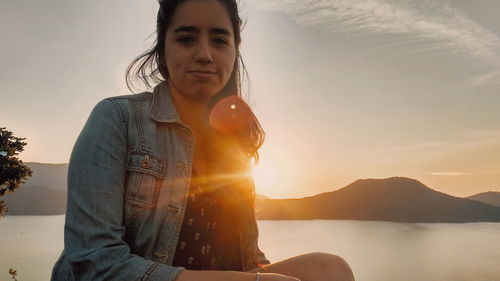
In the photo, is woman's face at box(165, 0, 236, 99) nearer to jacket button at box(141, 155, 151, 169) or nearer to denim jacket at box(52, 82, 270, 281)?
denim jacket at box(52, 82, 270, 281)

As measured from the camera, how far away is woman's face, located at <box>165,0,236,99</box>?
2172 mm

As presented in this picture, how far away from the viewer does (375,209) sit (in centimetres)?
18838

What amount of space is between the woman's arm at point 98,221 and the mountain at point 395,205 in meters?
186

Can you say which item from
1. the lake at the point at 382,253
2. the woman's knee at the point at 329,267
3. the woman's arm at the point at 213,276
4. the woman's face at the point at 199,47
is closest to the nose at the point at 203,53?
the woman's face at the point at 199,47

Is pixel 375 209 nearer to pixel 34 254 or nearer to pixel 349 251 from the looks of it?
Result: pixel 349 251

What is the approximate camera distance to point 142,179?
1884 mm

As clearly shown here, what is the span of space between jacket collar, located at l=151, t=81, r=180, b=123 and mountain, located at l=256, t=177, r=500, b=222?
608 feet

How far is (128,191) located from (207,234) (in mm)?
621

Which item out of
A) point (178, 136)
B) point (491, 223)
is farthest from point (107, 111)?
point (491, 223)

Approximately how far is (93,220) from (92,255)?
144 millimetres

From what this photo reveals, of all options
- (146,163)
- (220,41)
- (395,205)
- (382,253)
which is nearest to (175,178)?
(146,163)

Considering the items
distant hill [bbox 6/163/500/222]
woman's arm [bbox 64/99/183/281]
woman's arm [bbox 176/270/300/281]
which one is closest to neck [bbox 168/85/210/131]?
woman's arm [bbox 64/99/183/281]

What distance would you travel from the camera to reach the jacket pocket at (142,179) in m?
1.86

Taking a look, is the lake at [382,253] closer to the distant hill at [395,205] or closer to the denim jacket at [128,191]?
the distant hill at [395,205]
